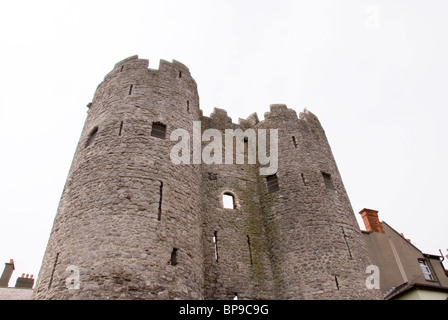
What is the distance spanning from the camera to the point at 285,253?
12.0 m

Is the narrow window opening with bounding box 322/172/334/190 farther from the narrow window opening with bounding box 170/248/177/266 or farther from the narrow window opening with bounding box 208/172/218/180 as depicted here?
the narrow window opening with bounding box 170/248/177/266

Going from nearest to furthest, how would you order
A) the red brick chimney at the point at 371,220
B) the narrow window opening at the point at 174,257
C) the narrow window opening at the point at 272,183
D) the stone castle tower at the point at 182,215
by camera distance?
the stone castle tower at the point at 182,215 < the narrow window opening at the point at 174,257 < the narrow window opening at the point at 272,183 < the red brick chimney at the point at 371,220

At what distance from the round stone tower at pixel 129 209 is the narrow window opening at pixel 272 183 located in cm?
401

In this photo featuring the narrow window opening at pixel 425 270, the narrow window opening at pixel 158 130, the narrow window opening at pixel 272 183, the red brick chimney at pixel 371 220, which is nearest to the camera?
the narrow window opening at pixel 158 130

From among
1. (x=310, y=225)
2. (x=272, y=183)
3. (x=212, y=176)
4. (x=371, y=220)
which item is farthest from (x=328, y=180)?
(x=371, y=220)

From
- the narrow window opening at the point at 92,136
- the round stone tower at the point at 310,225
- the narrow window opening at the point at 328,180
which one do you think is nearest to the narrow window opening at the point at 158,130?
the narrow window opening at the point at 92,136

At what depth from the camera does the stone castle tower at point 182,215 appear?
26.2ft

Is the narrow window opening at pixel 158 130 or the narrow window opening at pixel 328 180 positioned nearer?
the narrow window opening at pixel 158 130

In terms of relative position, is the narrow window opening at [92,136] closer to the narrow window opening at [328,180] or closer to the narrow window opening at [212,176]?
the narrow window opening at [212,176]

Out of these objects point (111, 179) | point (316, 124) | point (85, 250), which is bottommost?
point (85, 250)

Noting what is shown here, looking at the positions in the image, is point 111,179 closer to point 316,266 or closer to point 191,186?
point 191,186

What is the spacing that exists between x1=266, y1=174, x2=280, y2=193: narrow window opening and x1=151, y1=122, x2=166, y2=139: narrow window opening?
5.39 meters
